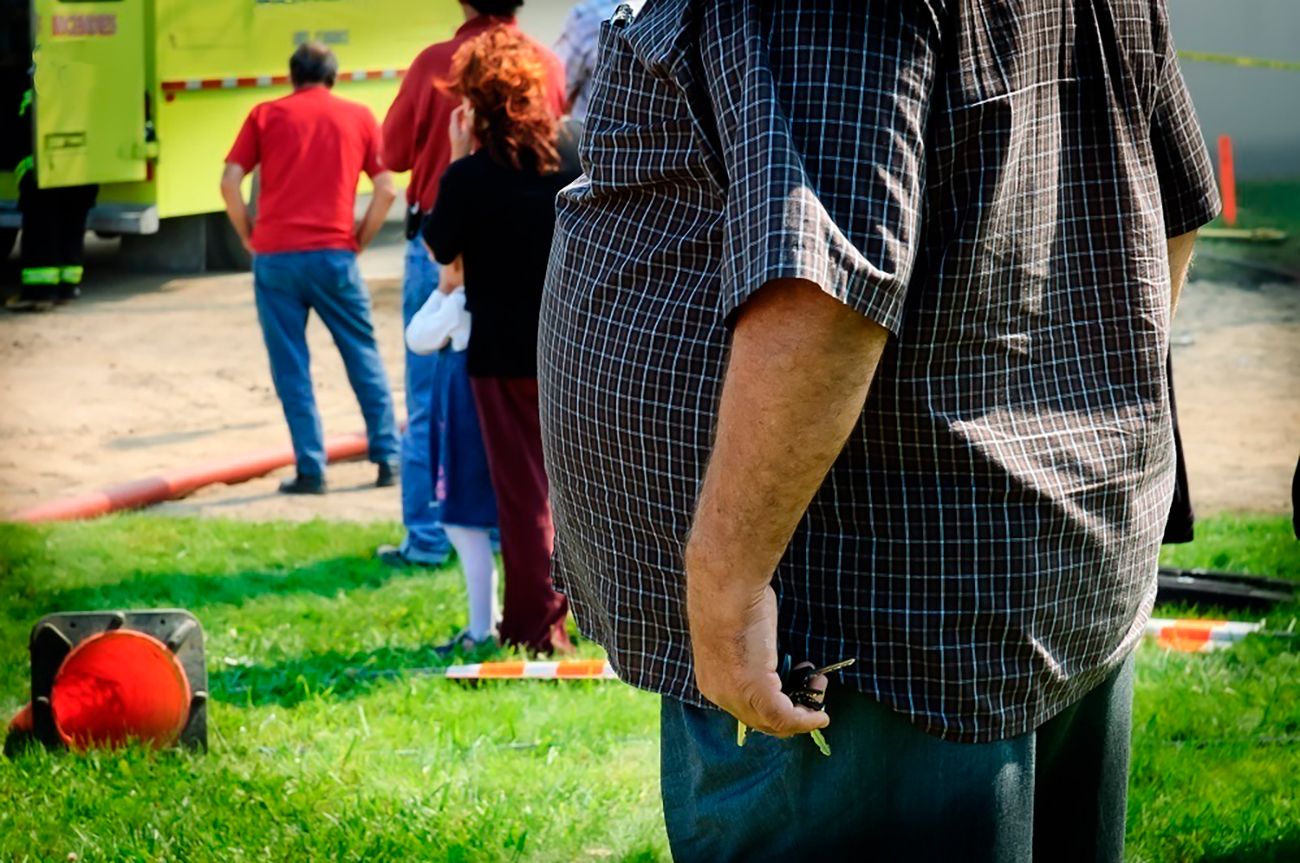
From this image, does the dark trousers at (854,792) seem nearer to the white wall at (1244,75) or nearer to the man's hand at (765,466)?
the man's hand at (765,466)

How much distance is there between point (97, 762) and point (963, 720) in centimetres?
270

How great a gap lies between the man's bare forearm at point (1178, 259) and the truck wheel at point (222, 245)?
37.9 ft

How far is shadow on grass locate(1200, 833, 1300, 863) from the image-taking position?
3.30m

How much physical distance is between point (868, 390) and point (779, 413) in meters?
0.13

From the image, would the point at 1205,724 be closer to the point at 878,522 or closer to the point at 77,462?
the point at 878,522

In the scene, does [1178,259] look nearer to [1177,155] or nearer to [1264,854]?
[1177,155]

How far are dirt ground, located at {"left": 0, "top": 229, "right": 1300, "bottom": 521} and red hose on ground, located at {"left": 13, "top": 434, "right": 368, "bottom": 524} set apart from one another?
2.8 inches

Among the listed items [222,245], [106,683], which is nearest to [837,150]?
[106,683]

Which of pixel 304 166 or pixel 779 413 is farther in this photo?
pixel 304 166

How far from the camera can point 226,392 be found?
9.88 metres

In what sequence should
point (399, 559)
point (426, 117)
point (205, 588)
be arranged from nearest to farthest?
point (205, 588) → point (426, 117) → point (399, 559)

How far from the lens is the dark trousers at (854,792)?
1.84 meters

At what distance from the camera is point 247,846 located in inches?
134

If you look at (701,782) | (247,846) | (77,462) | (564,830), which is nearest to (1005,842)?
(701,782)
